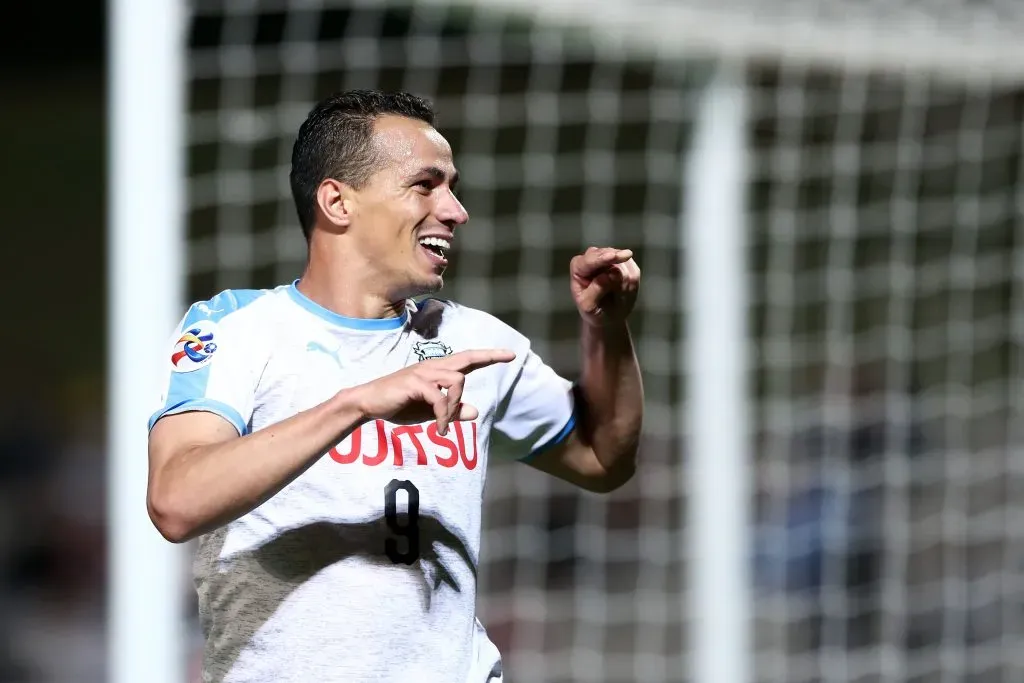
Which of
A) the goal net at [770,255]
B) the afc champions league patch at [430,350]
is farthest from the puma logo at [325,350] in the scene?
the goal net at [770,255]

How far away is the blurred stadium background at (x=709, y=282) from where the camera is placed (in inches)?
189

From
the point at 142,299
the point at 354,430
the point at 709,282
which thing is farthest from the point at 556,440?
the point at 709,282

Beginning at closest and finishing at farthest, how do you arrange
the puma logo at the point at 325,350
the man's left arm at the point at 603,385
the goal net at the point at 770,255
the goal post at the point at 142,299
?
the puma logo at the point at 325,350
the man's left arm at the point at 603,385
the goal post at the point at 142,299
the goal net at the point at 770,255

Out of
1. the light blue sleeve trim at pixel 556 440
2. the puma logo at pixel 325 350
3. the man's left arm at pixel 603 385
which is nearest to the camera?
the puma logo at pixel 325 350

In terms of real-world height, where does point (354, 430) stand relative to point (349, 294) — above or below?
below

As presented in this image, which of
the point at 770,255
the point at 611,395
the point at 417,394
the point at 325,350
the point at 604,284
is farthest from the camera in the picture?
the point at 770,255

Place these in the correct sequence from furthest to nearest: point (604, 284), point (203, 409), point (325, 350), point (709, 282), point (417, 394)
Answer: point (709, 282) < point (604, 284) < point (325, 350) < point (203, 409) < point (417, 394)

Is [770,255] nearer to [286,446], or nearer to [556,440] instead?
[556,440]

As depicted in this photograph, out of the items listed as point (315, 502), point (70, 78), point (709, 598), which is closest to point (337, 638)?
point (315, 502)

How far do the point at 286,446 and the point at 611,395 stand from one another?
2.42 feet

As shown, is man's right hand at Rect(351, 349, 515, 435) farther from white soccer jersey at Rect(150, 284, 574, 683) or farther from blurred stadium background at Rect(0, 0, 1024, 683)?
blurred stadium background at Rect(0, 0, 1024, 683)

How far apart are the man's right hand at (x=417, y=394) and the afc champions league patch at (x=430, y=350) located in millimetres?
Result: 367

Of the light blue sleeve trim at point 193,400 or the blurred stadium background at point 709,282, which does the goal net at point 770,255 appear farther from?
the light blue sleeve trim at point 193,400

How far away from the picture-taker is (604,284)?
2213mm
